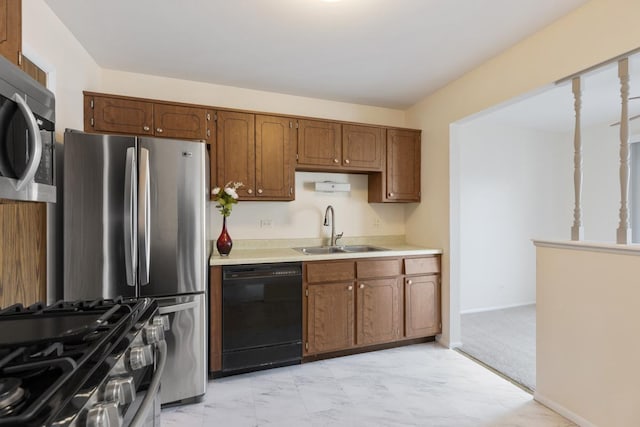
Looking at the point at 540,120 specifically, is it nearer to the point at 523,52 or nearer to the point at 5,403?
the point at 523,52

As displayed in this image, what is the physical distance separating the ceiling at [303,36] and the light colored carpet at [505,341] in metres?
2.63

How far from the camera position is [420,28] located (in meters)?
2.13

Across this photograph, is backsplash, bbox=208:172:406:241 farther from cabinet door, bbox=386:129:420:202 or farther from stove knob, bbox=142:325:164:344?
stove knob, bbox=142:325:164:344

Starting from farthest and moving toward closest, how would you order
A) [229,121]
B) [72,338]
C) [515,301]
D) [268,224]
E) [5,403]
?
[515,301]
[268,224]
[229,121]
[72,338]
[5,403]

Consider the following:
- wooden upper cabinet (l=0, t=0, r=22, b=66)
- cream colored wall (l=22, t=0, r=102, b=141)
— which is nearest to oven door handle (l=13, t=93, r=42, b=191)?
wooden upper cabinet (l=0, t=0, r=22, b=66)

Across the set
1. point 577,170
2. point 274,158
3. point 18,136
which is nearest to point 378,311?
point 274,158

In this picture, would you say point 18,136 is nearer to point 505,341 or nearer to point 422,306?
point 422,306

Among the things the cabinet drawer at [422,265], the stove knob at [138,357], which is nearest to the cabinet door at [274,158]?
the cabinet drawer at [422,265]

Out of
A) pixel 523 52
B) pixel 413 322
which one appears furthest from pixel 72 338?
pixel 523 52

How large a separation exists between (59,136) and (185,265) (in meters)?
1.21

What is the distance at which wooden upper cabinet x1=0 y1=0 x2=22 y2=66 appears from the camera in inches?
42.7

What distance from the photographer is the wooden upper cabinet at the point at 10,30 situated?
3.56ft

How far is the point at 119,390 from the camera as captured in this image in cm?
71

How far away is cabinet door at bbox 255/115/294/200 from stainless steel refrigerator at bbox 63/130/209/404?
71 centimetres
